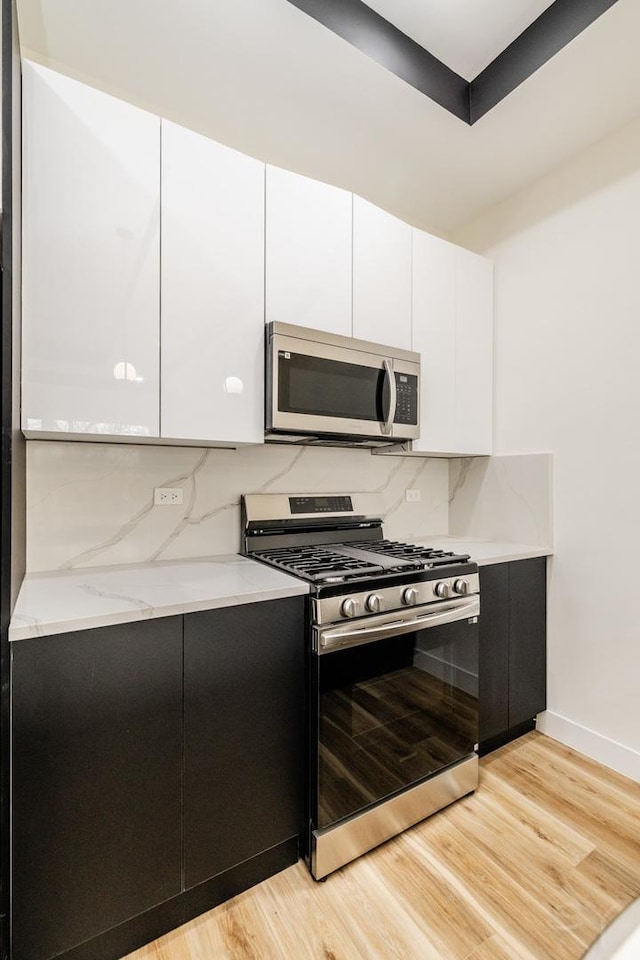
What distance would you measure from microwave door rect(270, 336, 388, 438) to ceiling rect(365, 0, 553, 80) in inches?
44.7

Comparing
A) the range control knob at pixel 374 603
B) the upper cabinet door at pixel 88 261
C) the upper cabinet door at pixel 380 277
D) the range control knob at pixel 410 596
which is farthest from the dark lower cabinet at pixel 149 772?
the upper cabinet door at pixel 380 277

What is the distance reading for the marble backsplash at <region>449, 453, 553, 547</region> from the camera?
2.32m

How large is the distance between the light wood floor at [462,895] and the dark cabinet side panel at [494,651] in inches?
11.8

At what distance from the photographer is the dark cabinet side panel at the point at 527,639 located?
214 centimetres

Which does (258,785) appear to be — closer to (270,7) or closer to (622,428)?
(622,428)

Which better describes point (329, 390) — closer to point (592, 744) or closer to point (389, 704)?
point (389, 704)

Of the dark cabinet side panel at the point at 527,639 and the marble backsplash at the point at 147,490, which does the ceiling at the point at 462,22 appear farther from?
the dark cabinet side panel at the point at 527,639

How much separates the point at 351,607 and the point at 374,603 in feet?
0.29

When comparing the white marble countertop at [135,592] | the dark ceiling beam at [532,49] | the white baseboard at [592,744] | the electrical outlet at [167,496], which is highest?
the dark ceiling beam at [532,49]

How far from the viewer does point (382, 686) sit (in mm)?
1581

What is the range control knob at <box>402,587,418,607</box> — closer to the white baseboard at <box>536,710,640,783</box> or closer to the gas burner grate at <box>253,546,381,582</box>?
the gas burner grate at <box>253,546,381,582</box>

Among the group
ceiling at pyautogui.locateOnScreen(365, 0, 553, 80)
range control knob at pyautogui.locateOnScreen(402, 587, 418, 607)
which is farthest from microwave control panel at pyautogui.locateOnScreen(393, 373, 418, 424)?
ceiling at pyautogui.locateOnScreen(365, 0, 553, 80)

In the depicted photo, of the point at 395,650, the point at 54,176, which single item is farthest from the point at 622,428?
the point at 54,176

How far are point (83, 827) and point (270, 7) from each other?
7.93 feet
